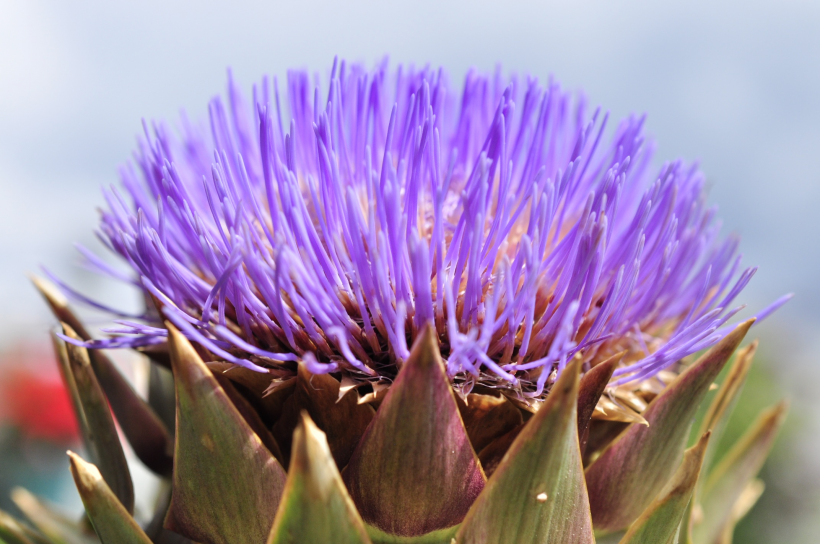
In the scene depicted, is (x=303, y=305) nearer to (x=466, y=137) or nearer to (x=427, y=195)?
(x=427, y=195)

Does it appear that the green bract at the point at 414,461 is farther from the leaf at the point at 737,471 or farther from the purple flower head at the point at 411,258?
the leaf at the point at 737,471

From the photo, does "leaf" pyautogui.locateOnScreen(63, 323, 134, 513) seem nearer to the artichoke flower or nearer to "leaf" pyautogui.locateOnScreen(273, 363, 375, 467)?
the artichoke flower

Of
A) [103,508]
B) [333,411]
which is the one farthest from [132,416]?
[333,411]

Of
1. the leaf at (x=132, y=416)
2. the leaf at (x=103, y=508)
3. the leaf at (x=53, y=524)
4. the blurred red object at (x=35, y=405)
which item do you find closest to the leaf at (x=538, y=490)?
the leaf at (x=103, y=508)

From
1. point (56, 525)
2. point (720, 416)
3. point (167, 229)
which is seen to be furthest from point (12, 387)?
point (720, 416)

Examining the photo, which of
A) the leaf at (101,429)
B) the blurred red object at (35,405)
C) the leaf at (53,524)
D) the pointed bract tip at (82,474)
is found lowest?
the blurred red object at (35,405)

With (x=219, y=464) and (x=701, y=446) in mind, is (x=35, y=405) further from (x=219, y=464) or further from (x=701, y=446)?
(x=701, y=446)

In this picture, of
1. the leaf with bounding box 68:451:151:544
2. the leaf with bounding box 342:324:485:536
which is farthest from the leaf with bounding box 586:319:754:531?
the leaf with bounding box 68:451:151:544
